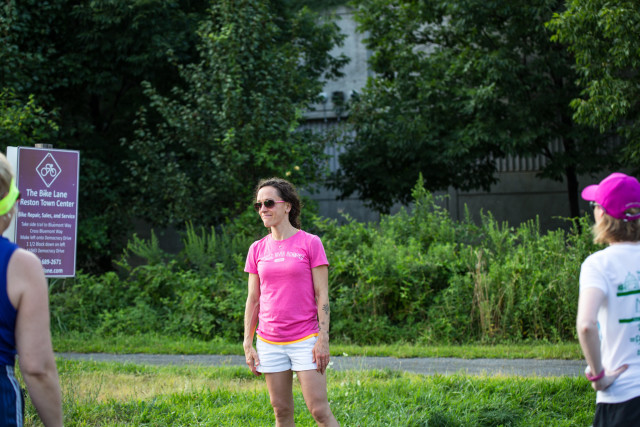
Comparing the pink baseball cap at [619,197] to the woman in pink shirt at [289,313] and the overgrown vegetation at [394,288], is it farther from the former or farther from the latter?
the overgrown vegetation at [394,288]

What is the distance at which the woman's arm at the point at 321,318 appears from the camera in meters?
4.30

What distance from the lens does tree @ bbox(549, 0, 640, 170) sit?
470 inches

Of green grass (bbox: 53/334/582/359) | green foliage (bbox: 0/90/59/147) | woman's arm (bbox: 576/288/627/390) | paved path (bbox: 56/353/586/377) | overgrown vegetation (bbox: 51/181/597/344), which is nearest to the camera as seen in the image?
woman's arm (bbox: 576/288/627/390)

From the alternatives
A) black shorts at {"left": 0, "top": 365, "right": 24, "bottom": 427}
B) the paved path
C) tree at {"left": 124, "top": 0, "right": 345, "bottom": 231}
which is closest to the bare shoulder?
black shorts at {"left": 0, "top": 365, "right": 24, "bottom": 427}

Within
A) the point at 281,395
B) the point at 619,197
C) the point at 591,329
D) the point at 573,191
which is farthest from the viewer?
the point at 573,191

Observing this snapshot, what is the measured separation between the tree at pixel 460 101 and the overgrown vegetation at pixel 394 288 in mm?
4489

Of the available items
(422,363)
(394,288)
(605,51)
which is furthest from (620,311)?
(605,51)

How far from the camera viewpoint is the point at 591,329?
2.82 meters

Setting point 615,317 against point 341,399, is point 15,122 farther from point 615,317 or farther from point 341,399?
point 615,317

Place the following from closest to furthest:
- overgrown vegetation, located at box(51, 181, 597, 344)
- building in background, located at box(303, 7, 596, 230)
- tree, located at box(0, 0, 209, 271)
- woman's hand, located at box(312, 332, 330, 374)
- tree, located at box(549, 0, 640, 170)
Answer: woman's hand, located at box(312, 332, 330, 374) < overgrown vegetation, located at box(51, 181, 597, 344) < tree, located at box(549, 0, 640, 170) < tree, located at box(0, 0, 209, 271) < building in background, located at box(303, 7, 596, 230)

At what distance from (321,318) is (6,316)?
2.18 meters

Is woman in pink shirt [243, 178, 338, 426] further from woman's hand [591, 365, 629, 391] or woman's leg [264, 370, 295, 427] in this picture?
woman's hand [591, 365, 629, 391]

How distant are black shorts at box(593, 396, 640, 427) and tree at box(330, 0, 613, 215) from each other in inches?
540

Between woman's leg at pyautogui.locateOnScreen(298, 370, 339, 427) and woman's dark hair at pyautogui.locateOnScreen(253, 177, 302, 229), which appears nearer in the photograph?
woman's leg at pyautogui.locateOnScreen(298, 370, 339, 427)
